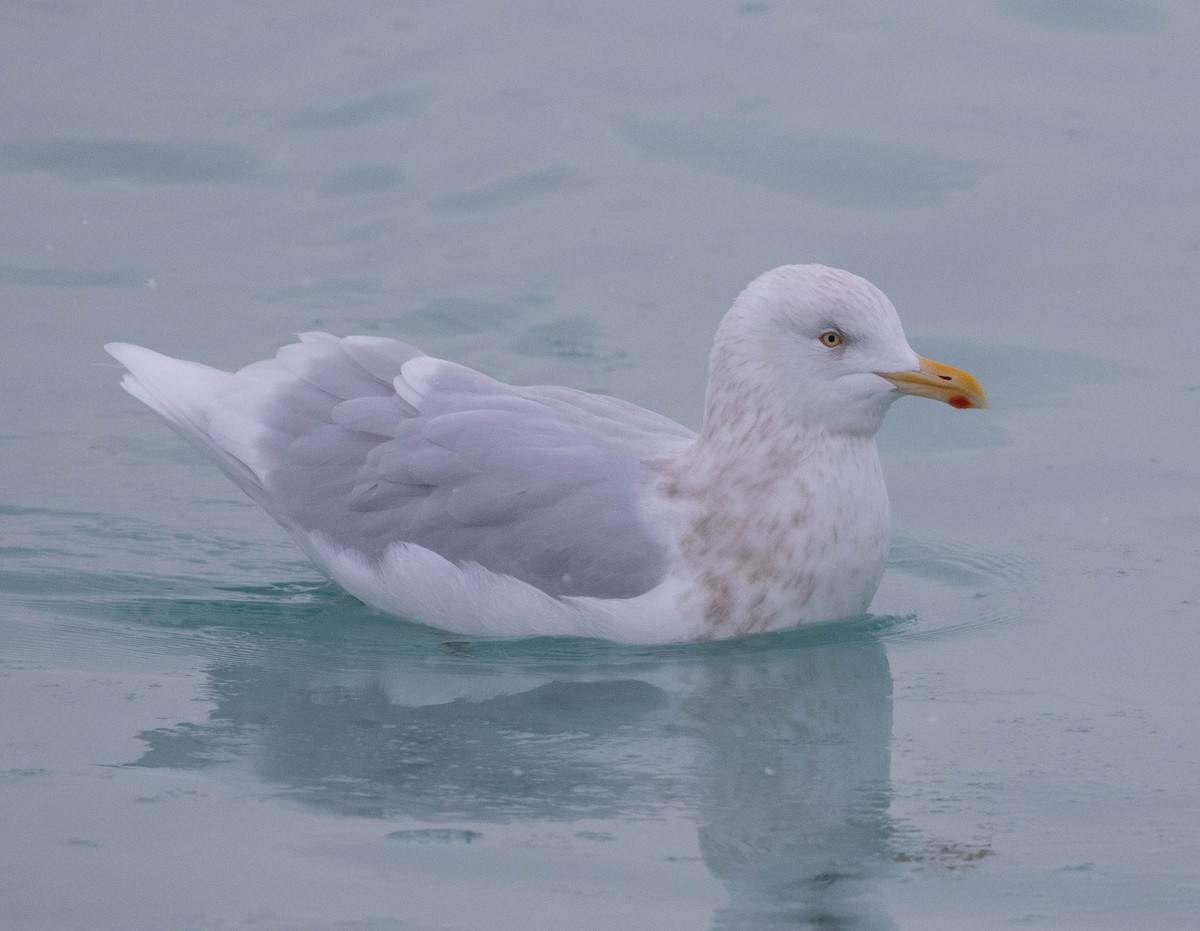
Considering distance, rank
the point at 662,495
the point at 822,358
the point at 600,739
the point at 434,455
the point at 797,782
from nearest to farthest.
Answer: the point at 797,782
the point at 600,739
the point at 822,358
the point at 662,495
the point at 434,455

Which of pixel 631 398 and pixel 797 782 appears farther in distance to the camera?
pixel 631 398

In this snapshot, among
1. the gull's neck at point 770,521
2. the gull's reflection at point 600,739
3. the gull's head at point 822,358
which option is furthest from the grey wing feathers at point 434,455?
the gull's head at point 822,358

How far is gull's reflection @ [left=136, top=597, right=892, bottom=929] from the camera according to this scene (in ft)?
15.6

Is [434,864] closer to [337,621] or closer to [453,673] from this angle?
[453,673]

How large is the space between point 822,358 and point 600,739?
1332 millimetres

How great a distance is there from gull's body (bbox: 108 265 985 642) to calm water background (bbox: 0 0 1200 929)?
171 mm

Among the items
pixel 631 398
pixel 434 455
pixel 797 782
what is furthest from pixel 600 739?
pixel 631 398

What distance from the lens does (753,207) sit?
10.2 meters

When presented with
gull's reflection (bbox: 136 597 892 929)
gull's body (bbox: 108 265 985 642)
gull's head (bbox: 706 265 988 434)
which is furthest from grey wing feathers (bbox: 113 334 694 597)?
gull's head (bbox: 706 265 988 434)

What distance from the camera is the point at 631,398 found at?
8164mm

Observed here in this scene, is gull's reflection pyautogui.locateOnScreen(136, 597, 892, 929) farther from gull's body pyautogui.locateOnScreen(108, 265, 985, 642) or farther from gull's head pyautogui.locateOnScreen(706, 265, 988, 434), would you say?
gull's head pyautogui.locateOnScreen(706, 265, 988, 434)

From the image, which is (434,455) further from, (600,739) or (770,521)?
(600,739)

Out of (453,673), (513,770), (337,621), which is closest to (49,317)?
(337,621)

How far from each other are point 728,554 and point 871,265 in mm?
3820
